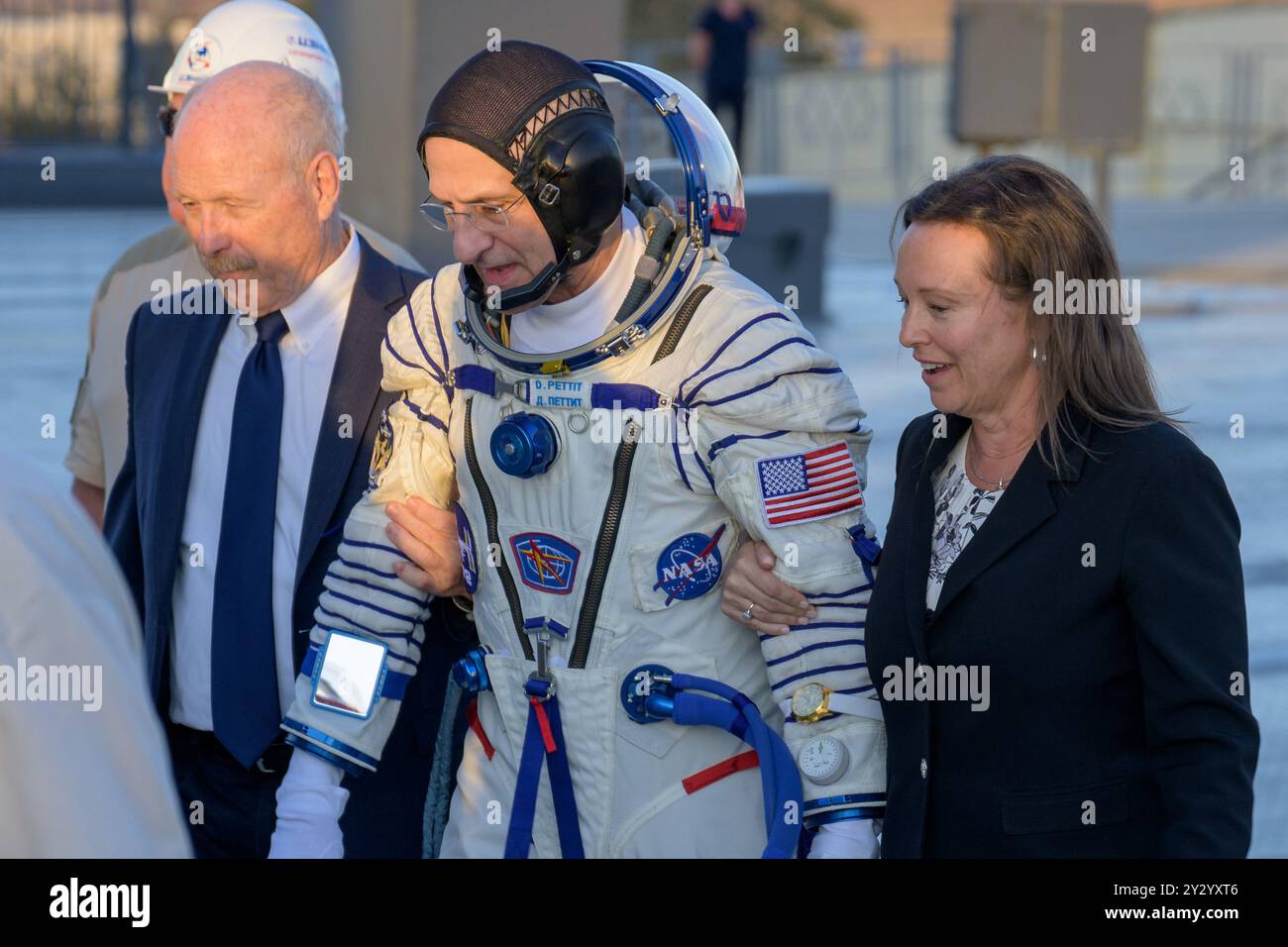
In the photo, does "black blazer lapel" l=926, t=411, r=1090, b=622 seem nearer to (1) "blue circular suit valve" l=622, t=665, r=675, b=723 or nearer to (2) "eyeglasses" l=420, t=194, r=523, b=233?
(1) "blue circular suit valve" l=622, t=665, r=675, b=723

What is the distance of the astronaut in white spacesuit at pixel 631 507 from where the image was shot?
2439 millimetres

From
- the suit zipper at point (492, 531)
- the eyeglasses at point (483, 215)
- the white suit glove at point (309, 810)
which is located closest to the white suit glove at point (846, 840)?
the suit zipper at point (492, 531)

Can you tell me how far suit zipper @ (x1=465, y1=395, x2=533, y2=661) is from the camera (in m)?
2.57

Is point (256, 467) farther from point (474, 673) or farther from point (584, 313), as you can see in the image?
point (584, 313)

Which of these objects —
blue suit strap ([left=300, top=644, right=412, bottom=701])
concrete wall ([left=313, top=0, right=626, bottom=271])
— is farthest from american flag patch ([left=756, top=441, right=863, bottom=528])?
concrete wall ([left=313, top=0, right=626, bottom=271])

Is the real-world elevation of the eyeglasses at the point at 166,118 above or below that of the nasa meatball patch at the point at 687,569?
above

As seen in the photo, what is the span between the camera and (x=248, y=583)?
303cm

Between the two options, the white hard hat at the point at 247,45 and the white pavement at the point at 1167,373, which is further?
the white pavement at the point at 1167,373

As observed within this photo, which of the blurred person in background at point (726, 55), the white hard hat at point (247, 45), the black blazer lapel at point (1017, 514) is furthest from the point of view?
the blurred person in background at point (726, 55)

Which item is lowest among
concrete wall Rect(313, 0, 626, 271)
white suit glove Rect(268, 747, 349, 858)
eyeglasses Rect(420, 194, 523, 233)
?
white suit glove Rect(268, 747, 349, 858)

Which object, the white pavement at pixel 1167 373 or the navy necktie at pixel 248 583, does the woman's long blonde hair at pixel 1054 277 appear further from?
the white pavement at pixel 1167 373

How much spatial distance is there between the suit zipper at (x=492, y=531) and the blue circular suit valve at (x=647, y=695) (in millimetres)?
177

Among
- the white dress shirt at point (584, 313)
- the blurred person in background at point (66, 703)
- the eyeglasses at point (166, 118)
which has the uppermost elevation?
the eyeglasses at point (166, 118)
